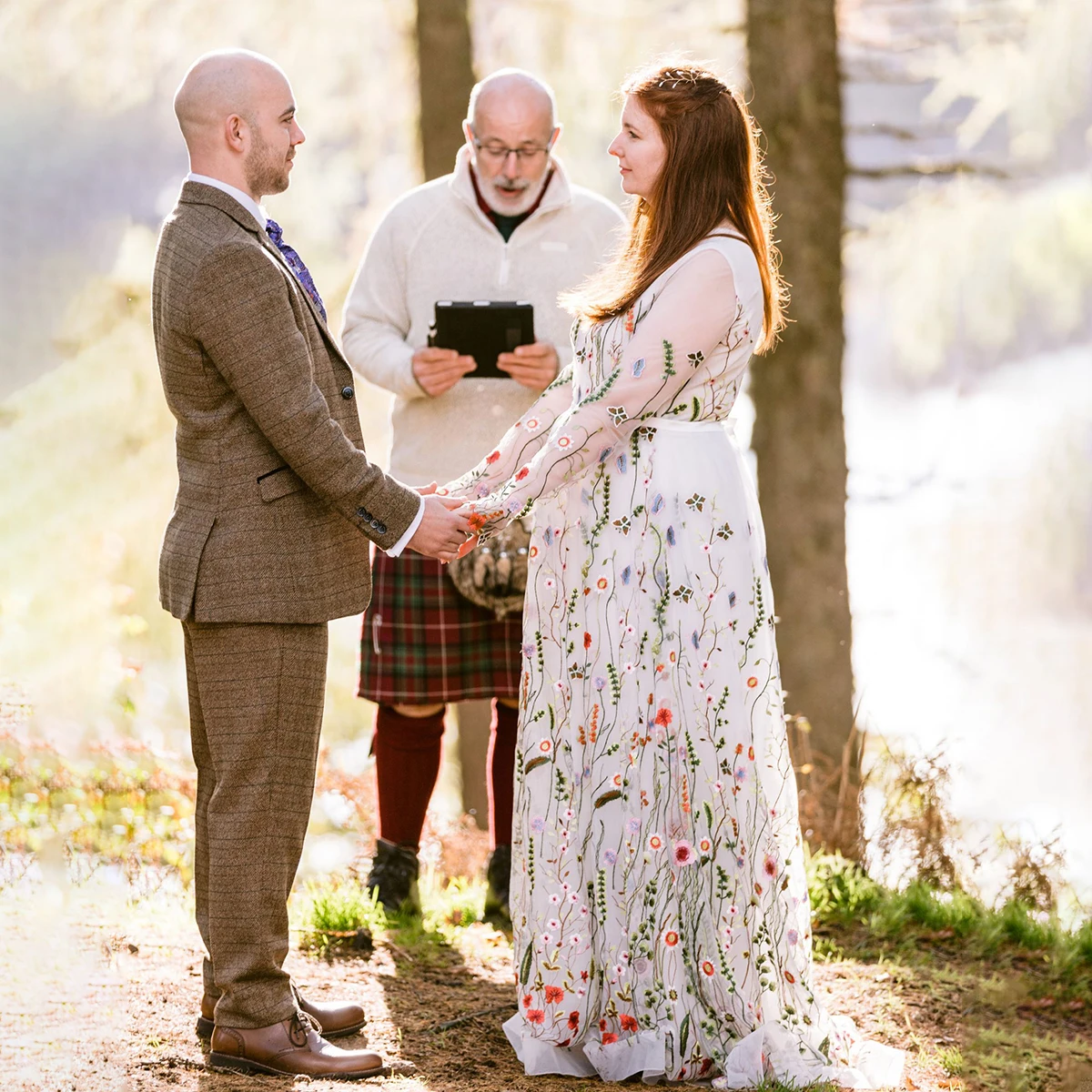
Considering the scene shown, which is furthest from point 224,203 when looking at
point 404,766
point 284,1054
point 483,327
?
point 404,766

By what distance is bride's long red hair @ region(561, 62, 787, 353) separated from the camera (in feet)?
8.79

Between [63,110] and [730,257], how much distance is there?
4.82 meters

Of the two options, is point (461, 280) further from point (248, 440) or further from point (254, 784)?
point (254, 784)

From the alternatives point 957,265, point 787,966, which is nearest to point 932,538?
point 957,265

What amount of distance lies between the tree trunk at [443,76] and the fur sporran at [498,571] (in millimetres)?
2998

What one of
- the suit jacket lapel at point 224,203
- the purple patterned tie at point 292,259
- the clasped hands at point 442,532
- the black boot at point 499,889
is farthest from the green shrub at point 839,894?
the suit jacket lapel at point 224,203

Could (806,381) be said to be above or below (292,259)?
above

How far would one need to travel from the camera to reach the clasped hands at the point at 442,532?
106 inches

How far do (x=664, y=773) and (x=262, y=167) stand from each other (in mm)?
1438

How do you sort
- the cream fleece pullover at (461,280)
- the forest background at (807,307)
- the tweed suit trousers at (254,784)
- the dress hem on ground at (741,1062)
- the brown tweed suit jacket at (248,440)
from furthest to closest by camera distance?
the forest background at (807,307) < the cream fleece pullover at (461,280) < the dress hem on ground at (741,1062) < the tweed suit trousers at (254,784) < the brown tweed suit jacket at (248,440)

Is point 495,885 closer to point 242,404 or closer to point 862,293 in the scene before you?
point 242,404

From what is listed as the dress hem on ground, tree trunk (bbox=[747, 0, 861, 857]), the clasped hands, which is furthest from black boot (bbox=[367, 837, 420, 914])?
tree trunk (bbox=[747, 0, 861, 857])

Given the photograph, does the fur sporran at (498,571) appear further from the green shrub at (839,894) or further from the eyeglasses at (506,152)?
the green shrub at (839,894)

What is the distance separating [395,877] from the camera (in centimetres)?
376
